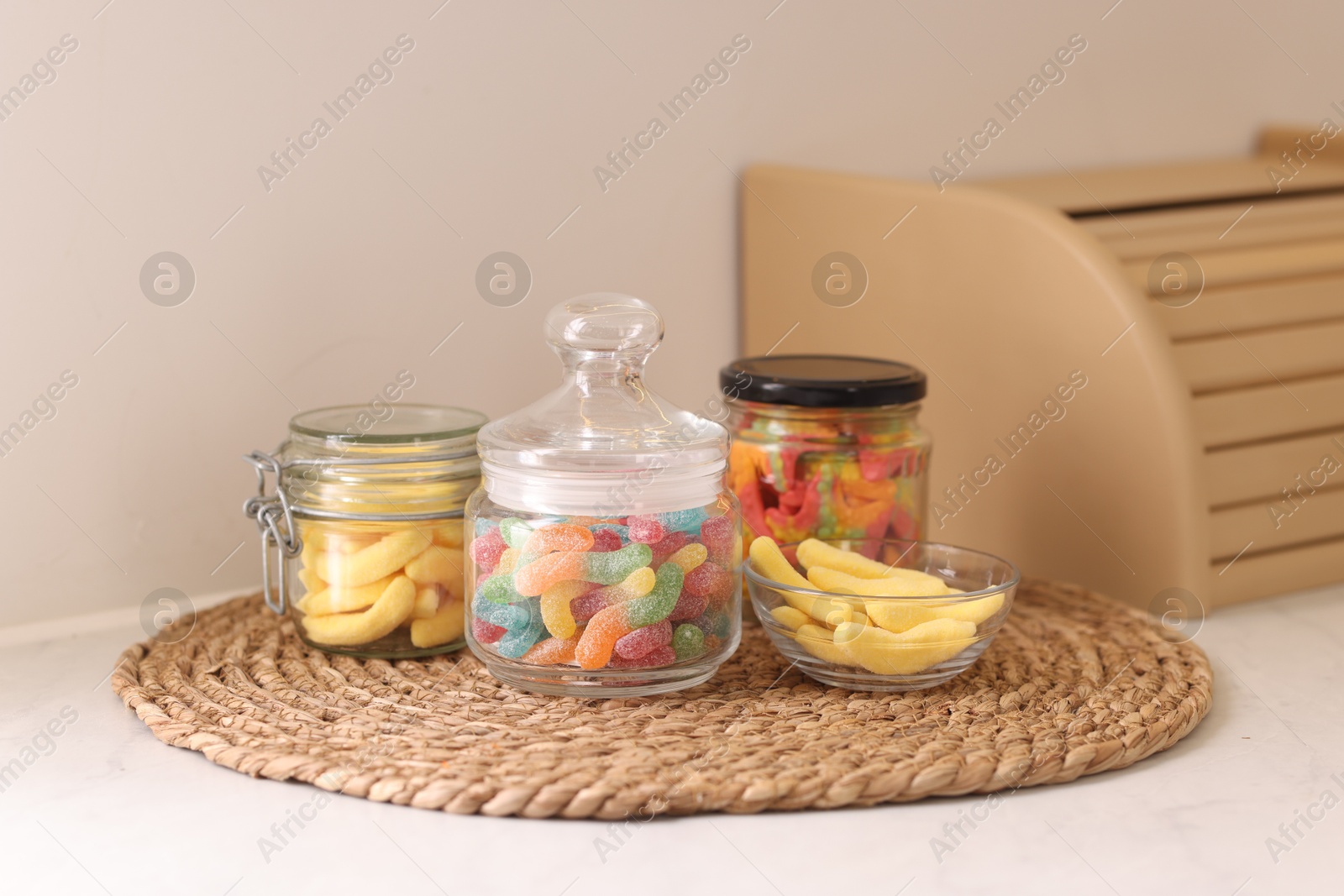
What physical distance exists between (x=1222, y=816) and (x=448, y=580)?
50 centimetres

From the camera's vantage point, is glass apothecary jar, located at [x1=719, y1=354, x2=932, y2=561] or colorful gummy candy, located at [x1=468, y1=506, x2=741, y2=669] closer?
colorful gummy candy, located at [x1=468, y1=506, x2=741, y2=669]

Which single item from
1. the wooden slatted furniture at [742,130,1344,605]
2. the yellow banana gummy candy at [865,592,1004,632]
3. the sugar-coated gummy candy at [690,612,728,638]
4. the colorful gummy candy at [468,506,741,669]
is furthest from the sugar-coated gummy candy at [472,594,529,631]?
the wooden slatted furniture at [742,130,1344,605]

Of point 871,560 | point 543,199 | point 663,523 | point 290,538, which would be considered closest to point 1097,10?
point 543,199

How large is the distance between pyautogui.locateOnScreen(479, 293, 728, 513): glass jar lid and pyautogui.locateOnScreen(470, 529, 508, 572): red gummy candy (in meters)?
0.02

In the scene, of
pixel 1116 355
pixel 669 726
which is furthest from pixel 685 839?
pixel 1116 355

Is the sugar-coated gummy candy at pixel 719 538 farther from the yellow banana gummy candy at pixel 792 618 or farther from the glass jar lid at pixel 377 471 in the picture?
the glass jar lid at pixel 377 471

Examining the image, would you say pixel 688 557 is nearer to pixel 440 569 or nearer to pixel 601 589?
pixel 601 589

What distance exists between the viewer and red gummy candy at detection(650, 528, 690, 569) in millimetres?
808

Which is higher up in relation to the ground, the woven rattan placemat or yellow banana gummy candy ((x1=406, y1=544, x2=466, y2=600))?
yellow banana gummy candy ((x1=406, y1=544, x2=466, y2=600))

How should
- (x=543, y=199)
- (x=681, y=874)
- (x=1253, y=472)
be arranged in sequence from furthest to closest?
1. (x=543, y=199)
2. (x=1253, y=472)
3. (x=681, y=874)

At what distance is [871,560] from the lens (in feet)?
2.96

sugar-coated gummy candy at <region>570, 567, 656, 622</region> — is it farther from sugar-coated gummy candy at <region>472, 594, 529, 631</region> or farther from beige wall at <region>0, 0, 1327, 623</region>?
beige wall at <region>0, 0, 1327, 623</region>

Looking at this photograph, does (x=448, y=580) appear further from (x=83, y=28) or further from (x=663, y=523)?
(x=83, y=28)

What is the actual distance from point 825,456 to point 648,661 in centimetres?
23
